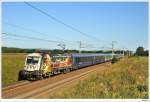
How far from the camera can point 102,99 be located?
1270 cm

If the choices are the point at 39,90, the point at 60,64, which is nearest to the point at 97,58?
the point at 60,64

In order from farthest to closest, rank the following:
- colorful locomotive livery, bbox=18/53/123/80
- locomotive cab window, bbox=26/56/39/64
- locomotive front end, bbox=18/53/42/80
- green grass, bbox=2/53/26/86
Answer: locomotive cab window, bbox=26/56/39/64
green grass, bbox=2/53/26/86
colorful locomotive livery, bbox=18/53/123/80
locomotive front end, bbox=18/53/42/80

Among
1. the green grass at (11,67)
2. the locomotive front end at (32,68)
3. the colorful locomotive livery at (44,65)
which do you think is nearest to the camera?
the locomotive front end at (32,68)

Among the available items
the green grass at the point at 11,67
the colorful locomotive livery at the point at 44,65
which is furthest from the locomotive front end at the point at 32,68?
the green grass at the point at 11,67

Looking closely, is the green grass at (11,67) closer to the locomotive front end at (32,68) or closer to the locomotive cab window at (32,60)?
the locomotive cab window at (32,60)

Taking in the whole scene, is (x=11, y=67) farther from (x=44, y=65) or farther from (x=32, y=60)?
(x=44, y=65)

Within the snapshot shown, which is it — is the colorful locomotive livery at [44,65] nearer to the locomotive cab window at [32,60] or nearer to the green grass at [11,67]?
the locomotive cab window at [32,60]

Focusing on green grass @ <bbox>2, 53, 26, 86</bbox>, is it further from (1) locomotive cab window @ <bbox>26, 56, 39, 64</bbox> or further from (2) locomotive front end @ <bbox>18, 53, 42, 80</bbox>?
(2) locomotive front end @ <bbox>18, 53, 42, 80</bbox>

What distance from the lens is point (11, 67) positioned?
28.9m

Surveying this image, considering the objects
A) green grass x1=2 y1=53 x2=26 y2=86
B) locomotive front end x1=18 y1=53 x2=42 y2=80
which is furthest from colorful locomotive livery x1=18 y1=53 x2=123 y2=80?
green grass x1=2 y1=53 x2=26 y2=86

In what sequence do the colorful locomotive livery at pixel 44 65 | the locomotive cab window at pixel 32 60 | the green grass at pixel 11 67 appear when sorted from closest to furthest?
the colorful locomotive livery at pixel 44 65 → the green grass at pixel 11 67 → the locomotive cab window at pixel 32 60

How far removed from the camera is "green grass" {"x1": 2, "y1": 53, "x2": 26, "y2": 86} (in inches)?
925

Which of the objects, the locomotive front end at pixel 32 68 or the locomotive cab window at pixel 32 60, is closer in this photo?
the locomotive front end at pixel 32 68

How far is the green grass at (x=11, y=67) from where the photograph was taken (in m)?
23.5
